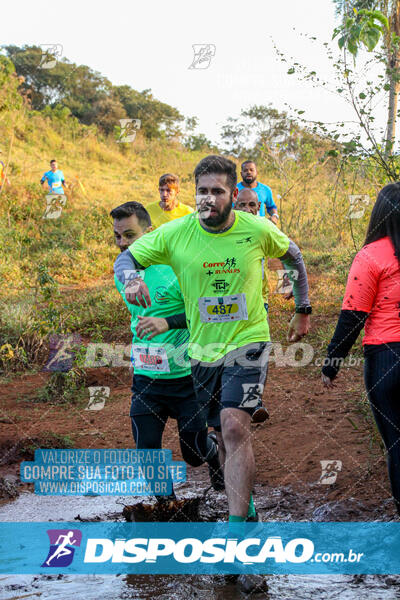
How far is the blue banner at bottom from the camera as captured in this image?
11.2 ft

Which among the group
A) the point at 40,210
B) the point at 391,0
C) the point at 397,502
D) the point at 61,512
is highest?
the point at 391,0

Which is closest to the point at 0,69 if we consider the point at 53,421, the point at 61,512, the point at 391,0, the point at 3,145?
the point at 3,145

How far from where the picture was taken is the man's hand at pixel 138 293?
11.4ft

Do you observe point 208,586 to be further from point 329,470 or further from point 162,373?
point 329,470

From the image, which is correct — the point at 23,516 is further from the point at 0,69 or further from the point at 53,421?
the point at 0,69

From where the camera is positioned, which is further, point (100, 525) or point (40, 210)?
point (40, 210)


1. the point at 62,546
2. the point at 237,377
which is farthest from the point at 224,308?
the point at 62,546

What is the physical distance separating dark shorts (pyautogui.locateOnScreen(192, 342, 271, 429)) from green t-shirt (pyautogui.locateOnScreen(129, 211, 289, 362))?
0.04 meters

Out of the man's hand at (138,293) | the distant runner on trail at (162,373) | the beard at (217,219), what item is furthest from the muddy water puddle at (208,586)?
the beard at (217,219)

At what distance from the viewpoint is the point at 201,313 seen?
3.58 metres

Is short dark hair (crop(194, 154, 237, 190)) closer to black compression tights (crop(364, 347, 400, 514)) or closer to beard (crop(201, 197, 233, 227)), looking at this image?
beard (crop(201, 197, 233, 227))

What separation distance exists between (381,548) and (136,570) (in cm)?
125

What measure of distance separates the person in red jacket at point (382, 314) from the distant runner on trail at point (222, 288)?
0.52 m

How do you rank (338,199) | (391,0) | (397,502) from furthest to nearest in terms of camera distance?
1. (338,199)
2. (391,0)
3. (397,502)
